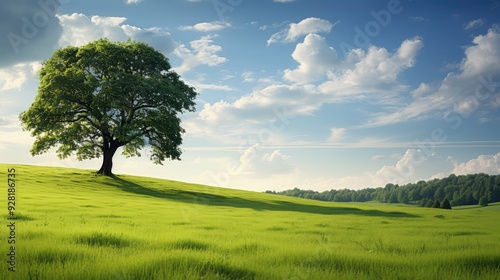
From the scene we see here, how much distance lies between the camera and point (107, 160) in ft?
164

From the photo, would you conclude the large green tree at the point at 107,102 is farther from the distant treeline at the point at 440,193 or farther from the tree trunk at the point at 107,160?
the distant treeline at the point at 440,193

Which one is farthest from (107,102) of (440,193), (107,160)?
(440,193)

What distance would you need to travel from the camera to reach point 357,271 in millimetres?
6781

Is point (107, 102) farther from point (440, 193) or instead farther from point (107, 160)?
point (440, 193)

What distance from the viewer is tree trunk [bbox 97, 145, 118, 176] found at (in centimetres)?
4972

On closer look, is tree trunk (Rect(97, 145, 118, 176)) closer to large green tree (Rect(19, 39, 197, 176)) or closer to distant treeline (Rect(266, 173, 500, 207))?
large green tree (Rect(19, 39, 197, 176))

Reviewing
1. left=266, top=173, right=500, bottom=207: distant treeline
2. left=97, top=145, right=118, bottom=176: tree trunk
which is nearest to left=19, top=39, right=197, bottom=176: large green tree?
left=97, top=145, right=118, bottom=176: tree trunk

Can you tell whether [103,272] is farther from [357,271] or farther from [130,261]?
[357,271]

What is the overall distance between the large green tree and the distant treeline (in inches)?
3508

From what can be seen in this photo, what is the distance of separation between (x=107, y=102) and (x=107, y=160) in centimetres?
856

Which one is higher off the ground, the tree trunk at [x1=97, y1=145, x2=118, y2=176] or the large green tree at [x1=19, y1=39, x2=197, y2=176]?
the large green tree at [x1=19, y1=39, x2=197, y2=176]

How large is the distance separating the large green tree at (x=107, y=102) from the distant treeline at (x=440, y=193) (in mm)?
89108

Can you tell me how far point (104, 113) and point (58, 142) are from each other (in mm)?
7220

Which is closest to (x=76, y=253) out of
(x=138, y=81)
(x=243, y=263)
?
(x=243, y=263)
